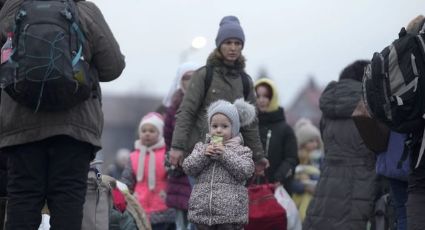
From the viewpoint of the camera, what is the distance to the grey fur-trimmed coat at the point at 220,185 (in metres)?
8.11

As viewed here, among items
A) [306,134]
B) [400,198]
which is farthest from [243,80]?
[306,134]

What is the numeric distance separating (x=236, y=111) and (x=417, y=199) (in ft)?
7.62

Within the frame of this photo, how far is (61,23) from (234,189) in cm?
234

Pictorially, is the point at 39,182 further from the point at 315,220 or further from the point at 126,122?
the point at 126,122

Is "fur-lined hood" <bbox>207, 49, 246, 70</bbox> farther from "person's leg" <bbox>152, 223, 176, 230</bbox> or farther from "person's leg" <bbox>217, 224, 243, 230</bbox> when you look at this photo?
"person's leg" <bbox>152, 223, 176, 230</bbox>

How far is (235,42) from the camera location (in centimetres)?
923

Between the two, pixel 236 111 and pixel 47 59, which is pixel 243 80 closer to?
pixel 236 111

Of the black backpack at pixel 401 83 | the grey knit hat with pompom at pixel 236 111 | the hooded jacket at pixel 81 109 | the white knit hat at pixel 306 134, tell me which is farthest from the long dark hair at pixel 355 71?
the white knit hat at pixel 306 134

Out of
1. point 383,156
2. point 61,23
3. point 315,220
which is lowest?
point 315,220

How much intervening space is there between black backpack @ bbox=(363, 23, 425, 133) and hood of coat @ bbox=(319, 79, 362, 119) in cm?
286

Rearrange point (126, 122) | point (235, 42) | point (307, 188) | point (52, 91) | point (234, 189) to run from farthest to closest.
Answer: point (126, 122), point (307, 188), point (235, 42), point (234, 189), point (52, 91)

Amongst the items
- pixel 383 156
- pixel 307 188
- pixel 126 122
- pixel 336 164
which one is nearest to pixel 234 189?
pixel 383 156

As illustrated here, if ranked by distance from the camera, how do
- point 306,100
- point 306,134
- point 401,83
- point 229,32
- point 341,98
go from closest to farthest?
point 401,83
point 229,32
point 341,98
point 306,134
point 306,100

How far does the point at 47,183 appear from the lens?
668 centimetres
